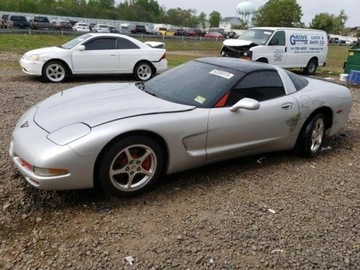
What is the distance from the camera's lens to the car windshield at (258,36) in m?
12.5

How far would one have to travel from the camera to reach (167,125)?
10.3ft

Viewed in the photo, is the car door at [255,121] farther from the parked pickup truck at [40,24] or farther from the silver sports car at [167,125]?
the parked pickup truck at [40,24]

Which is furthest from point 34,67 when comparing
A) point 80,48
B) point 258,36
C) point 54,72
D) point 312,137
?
point 258,36

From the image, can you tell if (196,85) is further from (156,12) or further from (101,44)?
(156,12)

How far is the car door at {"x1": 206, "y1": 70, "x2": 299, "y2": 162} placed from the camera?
347cm

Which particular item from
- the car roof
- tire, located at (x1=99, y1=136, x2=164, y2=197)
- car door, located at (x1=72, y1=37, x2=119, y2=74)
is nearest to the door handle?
the car roof

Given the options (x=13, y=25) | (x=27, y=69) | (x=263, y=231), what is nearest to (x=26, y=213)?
(x=263, y=231)

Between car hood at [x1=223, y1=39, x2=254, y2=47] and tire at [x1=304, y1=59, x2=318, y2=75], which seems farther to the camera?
tire at [x1=304, y1=59, x2=318, y2=75]

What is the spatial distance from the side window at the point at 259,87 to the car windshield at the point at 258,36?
29.2 feet

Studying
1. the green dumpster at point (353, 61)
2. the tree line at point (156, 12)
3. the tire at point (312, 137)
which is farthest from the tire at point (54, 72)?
the tree line at point (156, 12)

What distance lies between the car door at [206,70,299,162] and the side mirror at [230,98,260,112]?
6cm

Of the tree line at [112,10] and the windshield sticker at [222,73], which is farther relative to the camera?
the tree line at [112,10]

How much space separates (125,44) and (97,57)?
0.93 m

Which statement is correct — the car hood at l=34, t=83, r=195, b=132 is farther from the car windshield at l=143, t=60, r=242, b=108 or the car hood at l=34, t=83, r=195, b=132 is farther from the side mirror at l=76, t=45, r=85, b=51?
the side mirror at l=76, t=45, r=85, b=51
